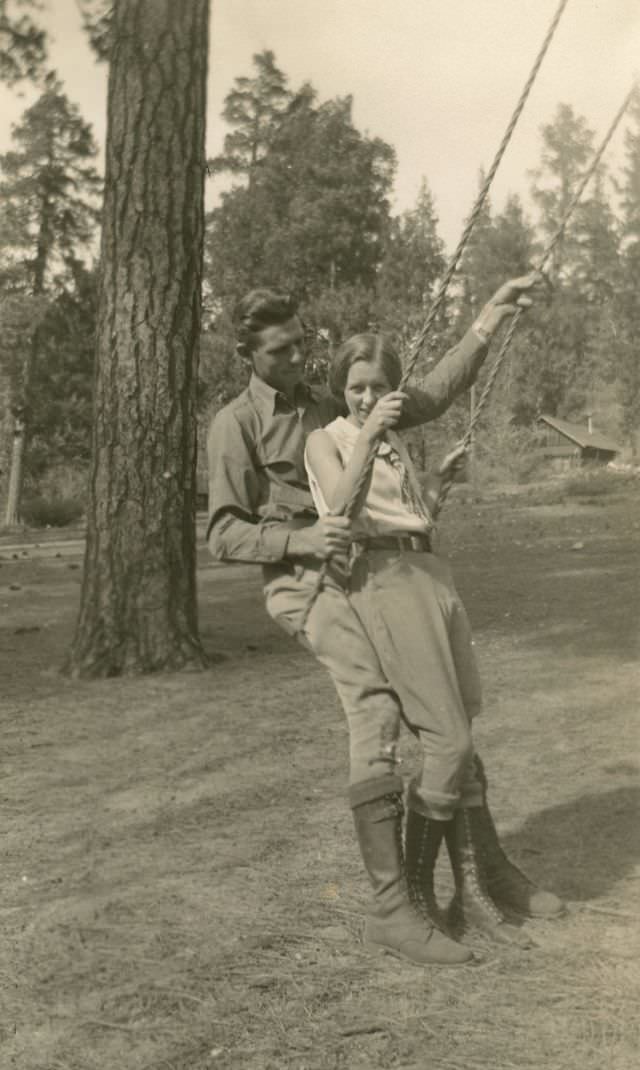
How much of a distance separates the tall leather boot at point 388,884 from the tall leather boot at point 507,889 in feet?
1.02

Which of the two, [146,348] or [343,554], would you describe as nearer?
[343,554]

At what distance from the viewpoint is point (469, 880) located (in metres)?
3.66

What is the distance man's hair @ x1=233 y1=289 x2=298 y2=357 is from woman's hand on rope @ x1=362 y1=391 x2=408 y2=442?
58cm

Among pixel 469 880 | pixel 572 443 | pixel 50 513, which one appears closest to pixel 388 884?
pixel 469 880

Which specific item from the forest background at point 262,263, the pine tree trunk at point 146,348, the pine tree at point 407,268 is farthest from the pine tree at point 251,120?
the pine tree trunk at point 146,348

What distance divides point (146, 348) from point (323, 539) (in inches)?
172

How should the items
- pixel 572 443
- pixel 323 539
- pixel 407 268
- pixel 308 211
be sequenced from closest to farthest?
1. pixel 323 539
2. pixel 308 211
3. pixel 407 268
4. pixel 572 443

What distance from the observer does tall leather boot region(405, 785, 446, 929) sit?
359 centimetres

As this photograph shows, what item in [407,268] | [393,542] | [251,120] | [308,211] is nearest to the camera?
[393,542]

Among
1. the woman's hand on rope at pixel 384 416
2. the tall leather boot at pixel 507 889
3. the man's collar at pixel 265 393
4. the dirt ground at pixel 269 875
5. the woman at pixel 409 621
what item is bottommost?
the dirt ground at pixel 269 875

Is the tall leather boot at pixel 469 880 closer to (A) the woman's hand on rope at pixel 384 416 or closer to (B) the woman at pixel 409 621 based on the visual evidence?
(B) the woman at pixel 409 621

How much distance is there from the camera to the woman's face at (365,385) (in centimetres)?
357

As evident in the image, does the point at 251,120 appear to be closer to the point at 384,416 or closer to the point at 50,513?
the point at 50,513

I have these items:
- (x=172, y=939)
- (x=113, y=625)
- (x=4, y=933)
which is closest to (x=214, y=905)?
(x=172, y=939)
